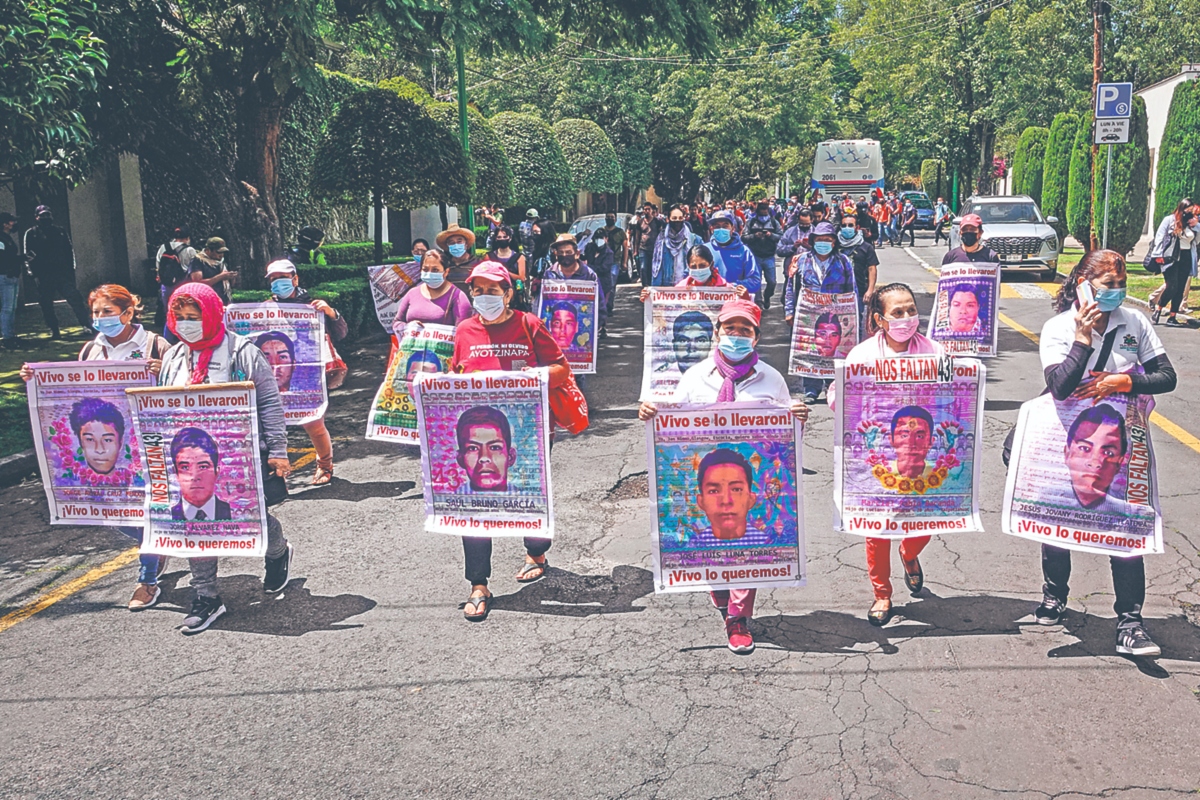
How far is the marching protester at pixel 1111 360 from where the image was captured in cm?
487

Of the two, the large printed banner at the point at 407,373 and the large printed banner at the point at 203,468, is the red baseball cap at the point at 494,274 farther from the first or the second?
the large printed banner at the point at 407,373

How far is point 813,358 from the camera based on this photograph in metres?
9.97

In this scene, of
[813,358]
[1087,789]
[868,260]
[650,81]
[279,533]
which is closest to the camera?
[1087,789]

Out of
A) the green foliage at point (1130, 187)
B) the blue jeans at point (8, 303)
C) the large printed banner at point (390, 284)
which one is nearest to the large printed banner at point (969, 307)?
the large printed banner at point (390, 284)

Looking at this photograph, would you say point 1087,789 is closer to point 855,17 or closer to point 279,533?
point 279,533

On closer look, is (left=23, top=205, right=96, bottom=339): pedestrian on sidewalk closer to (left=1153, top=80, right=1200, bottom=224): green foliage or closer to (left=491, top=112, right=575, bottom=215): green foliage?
(left=491, top=112, right=575, bottom=215): green foliage

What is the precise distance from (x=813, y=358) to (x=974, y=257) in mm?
1958

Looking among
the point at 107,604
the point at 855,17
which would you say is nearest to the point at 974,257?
the point at 107,604

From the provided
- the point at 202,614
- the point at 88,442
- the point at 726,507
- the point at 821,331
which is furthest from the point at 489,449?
the point at 821,331

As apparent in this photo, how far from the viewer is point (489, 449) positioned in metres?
5.65

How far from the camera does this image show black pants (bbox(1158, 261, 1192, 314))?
594 inches

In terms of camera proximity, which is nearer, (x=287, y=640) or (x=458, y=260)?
(x=287, y=640)

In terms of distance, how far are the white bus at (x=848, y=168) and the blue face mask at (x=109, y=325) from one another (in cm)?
3734

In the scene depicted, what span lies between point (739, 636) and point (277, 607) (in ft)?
8.30
